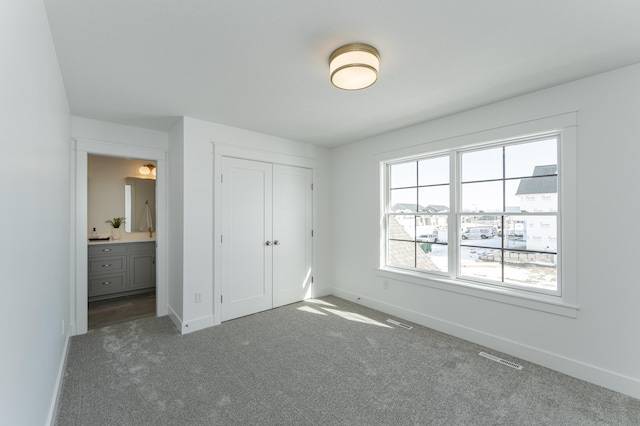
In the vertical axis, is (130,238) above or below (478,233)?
below

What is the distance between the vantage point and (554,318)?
255 centimetres

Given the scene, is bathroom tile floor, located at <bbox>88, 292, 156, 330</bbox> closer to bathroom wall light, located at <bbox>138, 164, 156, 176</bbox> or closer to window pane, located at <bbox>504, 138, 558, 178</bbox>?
bathroom wall light, located at <bbox>138, 164, 156, 176</bbox>

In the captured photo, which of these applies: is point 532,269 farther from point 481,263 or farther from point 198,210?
point 198,210

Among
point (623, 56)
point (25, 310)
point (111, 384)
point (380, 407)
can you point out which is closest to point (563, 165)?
point (623, 56)

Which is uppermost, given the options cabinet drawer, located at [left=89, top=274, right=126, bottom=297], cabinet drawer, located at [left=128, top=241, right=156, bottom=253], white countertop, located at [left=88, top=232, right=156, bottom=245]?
white countertop, located at [left=88, top=232, right=156, bottom=245]

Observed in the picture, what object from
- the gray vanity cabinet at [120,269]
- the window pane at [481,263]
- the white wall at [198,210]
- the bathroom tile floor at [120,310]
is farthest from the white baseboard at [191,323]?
the window pane at [481,263]

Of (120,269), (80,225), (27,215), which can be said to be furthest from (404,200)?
(120,269)

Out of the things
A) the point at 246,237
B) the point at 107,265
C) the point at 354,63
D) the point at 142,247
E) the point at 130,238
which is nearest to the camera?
the point at 354,63

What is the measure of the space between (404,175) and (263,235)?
2.15 m

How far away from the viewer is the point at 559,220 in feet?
8.54

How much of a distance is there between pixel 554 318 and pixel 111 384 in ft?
12.5

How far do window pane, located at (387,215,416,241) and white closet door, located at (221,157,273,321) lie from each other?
1751 millimetres

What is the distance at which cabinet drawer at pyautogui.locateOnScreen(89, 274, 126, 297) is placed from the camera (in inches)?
173

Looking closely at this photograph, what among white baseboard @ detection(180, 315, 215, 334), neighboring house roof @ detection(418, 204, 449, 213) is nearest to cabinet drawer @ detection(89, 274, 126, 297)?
white baseboard @ detection(180, 315, 215, 334)
